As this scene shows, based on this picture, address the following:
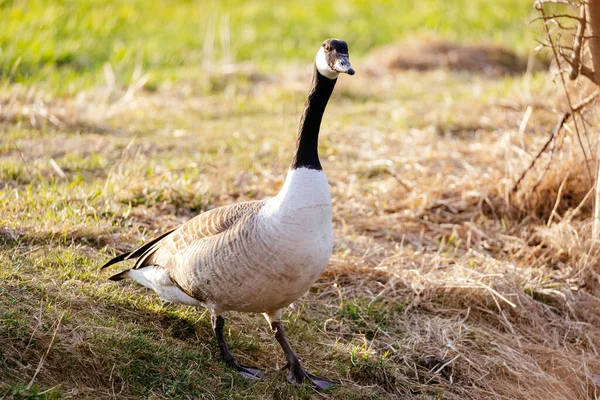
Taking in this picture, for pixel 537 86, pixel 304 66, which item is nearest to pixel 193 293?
pixel 537 86

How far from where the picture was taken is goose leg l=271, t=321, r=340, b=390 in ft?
13.5

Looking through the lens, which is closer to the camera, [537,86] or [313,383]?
[313,383]

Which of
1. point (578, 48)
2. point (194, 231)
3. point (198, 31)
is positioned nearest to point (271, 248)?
point (194, 231)

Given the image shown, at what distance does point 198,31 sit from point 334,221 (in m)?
8.46

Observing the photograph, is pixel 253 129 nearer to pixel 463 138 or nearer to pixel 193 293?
pixel 463 138

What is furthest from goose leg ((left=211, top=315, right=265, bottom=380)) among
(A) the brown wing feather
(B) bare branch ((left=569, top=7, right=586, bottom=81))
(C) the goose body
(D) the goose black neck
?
(B) bare branch ((left=569, top=7, right=586, bottom=81))

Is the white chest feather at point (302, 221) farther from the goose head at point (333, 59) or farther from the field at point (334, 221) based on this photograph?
the field at point (334, 221)

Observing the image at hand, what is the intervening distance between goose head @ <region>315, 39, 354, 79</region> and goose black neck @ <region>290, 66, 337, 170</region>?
5 cm

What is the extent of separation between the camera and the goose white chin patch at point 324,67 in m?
3.83

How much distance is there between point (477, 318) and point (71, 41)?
9274mm

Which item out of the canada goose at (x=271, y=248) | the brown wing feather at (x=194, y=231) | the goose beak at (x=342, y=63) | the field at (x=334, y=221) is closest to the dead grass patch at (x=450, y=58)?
the field at (x=334, y=221)

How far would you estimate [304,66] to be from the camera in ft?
38.7

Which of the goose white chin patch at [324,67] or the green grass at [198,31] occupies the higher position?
the goose white chin patch at [324,67]

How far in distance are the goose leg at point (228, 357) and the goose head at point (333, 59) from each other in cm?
154
